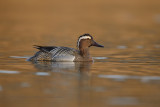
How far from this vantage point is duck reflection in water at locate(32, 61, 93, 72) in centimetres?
1234

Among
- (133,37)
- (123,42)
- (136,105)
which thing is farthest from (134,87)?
(133,37)

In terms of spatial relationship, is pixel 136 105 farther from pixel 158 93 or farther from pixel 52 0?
pixel 52 0

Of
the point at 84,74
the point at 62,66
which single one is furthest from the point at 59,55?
the point at 84,74

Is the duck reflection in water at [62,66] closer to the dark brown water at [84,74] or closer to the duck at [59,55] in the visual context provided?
the dark brown water at [84,74]

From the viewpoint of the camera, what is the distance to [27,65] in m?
13.3

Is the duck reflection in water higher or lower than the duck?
lower

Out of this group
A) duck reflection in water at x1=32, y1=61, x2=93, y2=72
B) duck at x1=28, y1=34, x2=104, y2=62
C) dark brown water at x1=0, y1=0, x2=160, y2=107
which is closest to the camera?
dark brown water at x1=0, y1=0, x2=160, y2=107

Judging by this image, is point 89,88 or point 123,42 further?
point 123,42

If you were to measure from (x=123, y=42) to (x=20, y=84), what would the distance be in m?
11.5

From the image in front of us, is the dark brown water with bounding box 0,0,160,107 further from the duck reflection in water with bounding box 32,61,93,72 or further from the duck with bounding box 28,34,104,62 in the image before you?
the duck with bounding box 28,34,104,62

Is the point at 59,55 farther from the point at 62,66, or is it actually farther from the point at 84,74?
the point at 84,74

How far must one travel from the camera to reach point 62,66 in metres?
13.0

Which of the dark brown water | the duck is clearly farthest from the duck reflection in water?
the duck

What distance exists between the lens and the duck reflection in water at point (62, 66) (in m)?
12.3
